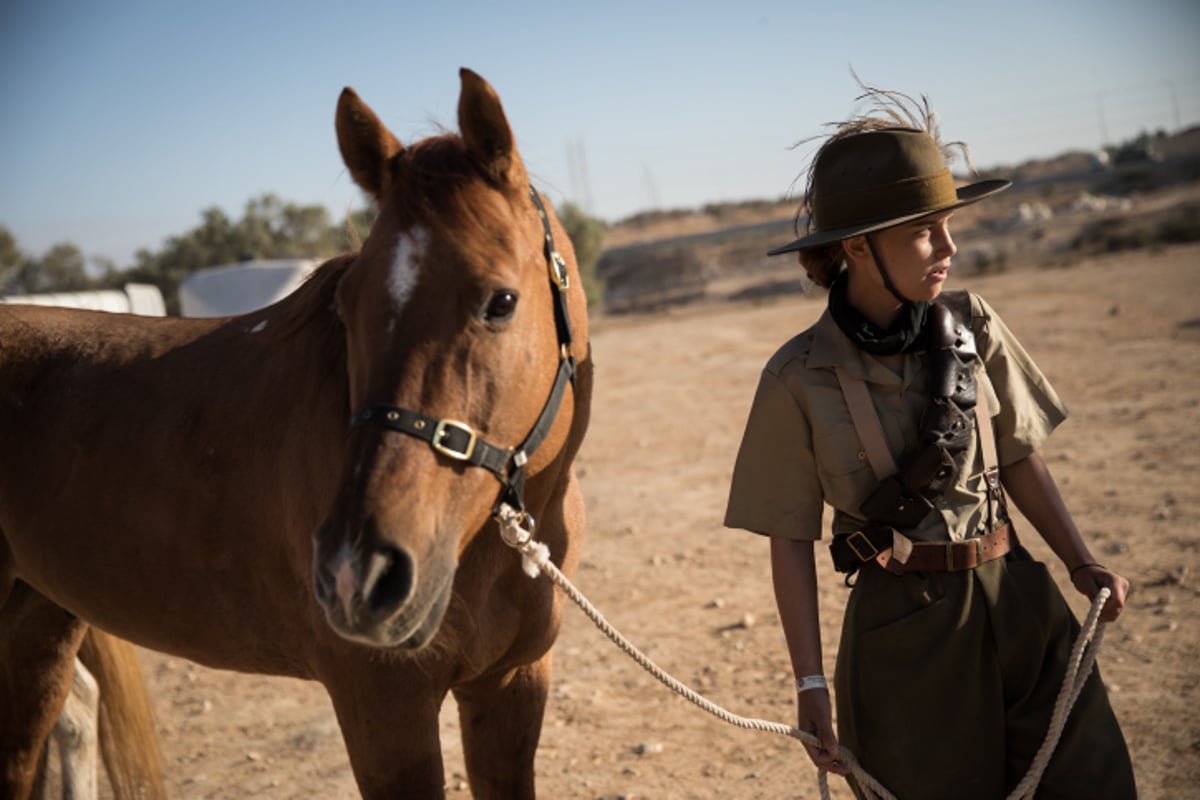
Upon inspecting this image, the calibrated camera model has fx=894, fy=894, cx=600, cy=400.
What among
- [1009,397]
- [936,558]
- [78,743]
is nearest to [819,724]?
[936,558]

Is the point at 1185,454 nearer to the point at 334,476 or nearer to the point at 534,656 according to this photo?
the point at 534,656

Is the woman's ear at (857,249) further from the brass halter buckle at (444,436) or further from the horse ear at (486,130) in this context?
the brass halter buckle at (444,436)

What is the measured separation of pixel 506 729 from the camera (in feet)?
8.02

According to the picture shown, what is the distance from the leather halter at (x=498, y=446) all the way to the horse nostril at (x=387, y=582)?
0.23 metres

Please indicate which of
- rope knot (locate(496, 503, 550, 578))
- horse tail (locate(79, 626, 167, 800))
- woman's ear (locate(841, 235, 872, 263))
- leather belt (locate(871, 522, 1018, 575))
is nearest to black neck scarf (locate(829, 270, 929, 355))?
woman's ear (locate(841, 235, 872, 263))

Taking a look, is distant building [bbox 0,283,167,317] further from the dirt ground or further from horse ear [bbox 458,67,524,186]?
horse ear [bbox 458,67,524,186]

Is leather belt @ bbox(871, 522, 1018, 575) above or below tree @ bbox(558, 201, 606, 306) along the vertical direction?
below

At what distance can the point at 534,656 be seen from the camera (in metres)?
2.30

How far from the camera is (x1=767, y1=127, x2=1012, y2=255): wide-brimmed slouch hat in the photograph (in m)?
1.94

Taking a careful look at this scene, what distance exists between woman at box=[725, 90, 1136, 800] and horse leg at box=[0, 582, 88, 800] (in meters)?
2.60

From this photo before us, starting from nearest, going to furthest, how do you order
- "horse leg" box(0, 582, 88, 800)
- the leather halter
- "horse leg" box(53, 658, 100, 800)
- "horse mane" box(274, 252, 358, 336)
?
the leather halter < "horse mane" box(274, 252, 358, 336) < "horse leg" box(0, 582, 88, 800) < "horse leg" box(53, 658, 100, 800)

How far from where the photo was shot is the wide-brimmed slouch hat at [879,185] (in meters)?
1.94

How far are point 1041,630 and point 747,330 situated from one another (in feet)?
49.3

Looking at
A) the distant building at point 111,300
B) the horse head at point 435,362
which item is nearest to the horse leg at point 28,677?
the horse head at point 435,362
